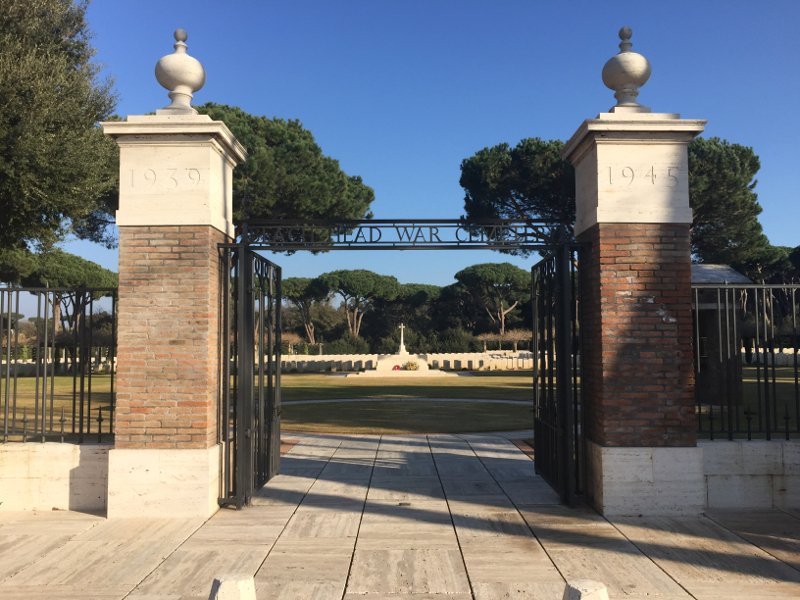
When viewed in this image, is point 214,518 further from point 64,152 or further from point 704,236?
point 704,236

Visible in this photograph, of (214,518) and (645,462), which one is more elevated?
(645,462)

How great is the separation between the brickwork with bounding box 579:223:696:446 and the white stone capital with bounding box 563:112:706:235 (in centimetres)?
15

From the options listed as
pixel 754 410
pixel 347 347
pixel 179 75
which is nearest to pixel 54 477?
pixel 179 75

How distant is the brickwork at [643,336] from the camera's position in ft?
19.7

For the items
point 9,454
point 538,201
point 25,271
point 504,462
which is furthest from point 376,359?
point 9,454

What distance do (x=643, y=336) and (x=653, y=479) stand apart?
1.37 metres

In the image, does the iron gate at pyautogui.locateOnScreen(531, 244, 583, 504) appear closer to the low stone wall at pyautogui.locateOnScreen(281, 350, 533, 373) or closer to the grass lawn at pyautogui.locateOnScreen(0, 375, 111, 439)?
the grass lawn at pyautogui.locateOnScreen(0, 375, 111, 439)

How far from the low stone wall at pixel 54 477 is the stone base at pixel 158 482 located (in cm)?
43

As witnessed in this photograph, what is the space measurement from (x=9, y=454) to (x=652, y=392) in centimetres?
645

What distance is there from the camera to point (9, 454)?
6266 millimetres

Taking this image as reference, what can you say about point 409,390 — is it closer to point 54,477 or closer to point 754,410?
point 754,410

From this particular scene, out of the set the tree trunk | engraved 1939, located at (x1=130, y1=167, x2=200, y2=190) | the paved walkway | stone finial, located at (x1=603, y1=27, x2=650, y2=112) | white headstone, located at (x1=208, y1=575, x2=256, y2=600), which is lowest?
the paved walkway

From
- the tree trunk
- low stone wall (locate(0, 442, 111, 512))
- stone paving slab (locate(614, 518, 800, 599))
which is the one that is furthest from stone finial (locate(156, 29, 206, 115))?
the tree trunk

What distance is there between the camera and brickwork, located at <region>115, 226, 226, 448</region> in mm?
5977
